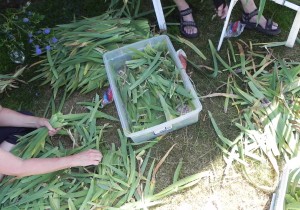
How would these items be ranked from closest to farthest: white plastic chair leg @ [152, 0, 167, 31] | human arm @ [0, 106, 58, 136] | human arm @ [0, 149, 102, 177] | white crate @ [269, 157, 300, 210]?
white crate @ [269, 157, 300, 210] < human arm @ [0, 149, 102, 177] < human arm @ [0, 106, 58, 136] < white plastic chair leg @ [152, 0, 167, 31]

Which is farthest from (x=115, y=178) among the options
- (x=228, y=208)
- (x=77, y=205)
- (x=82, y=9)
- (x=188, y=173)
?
(x=82, y=9)

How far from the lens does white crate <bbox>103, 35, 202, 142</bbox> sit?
184cm

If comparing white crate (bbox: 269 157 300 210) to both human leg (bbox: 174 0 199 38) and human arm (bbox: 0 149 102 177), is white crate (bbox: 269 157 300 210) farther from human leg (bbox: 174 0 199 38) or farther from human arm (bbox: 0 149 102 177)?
human leg (bbox: 174 0 199 38)

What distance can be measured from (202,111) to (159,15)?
1.94ft

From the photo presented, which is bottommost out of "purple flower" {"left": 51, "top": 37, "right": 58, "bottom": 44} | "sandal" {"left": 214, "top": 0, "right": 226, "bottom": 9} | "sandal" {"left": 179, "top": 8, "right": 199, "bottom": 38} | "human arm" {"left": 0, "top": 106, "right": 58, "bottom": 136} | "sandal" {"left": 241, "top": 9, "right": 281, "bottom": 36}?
"human arm" {"left": 0, "top": 106, "right": 58, "bottom": 136}

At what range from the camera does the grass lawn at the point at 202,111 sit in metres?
1.81

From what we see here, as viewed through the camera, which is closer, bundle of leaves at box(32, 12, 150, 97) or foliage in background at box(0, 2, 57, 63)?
bundle of leaves at box(32, 12, 150, 97)

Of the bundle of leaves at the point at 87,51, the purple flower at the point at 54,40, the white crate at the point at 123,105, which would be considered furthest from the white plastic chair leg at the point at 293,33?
the purple flower at the point at 54,40

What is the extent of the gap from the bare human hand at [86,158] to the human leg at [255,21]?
1.11m

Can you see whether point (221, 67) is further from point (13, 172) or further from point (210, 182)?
point (13, 172)

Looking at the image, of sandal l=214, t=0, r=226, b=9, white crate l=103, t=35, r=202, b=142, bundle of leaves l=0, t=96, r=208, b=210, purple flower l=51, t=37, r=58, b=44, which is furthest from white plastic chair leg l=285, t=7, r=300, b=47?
purple flower l=51, t=37, r=58, b=44

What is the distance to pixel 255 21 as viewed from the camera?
219 centimetres

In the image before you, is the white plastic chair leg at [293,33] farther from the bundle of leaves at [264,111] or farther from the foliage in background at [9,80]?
the foliage in background at [9,80]

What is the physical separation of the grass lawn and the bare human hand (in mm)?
190
